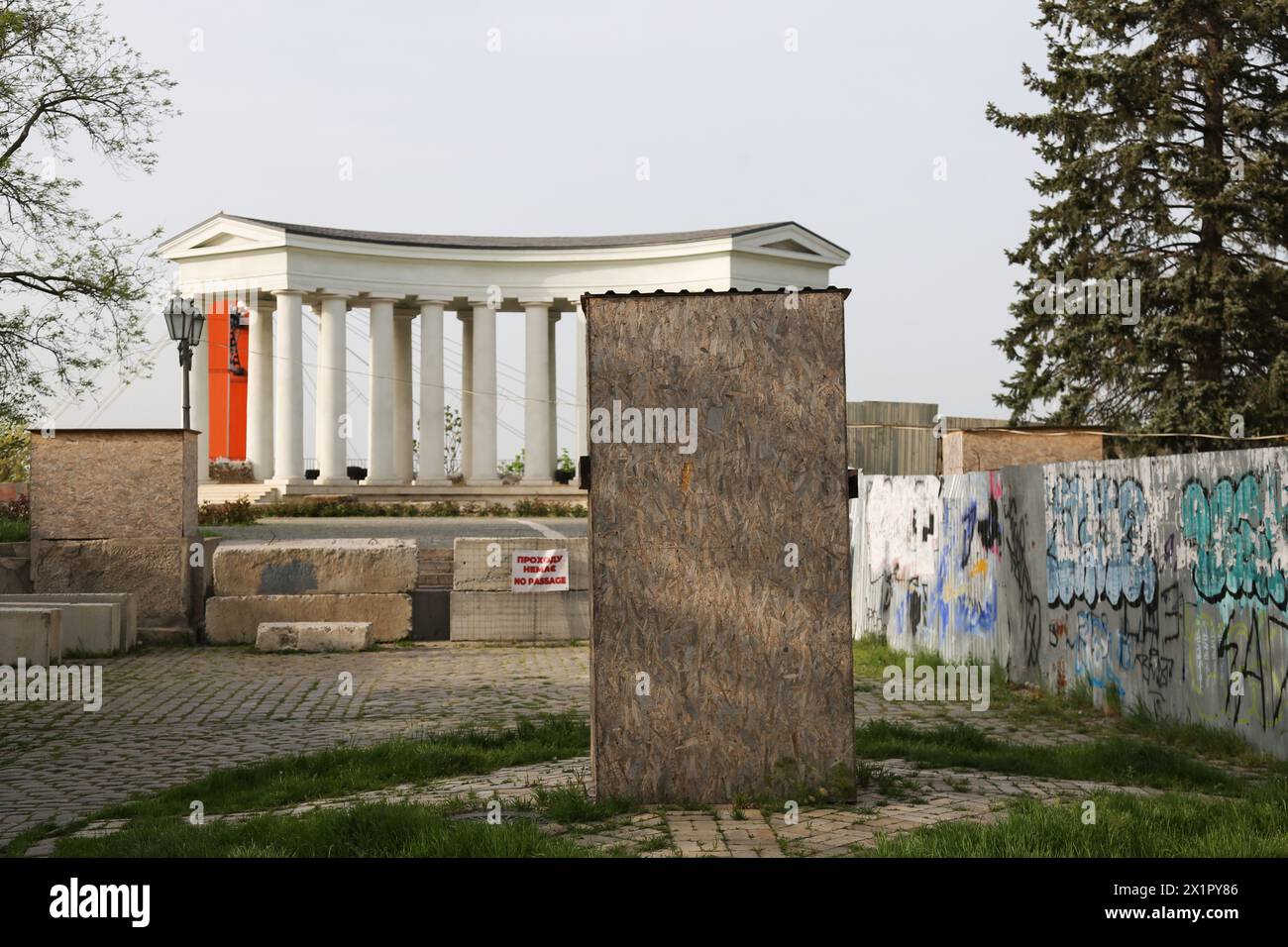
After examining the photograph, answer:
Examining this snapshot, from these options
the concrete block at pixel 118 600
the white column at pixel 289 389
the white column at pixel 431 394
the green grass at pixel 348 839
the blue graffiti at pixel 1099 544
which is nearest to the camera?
the green grass at pixel 348 839

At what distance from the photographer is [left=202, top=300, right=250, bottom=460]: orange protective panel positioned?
57938 mm

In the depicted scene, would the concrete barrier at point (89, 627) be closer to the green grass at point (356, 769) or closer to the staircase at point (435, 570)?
the staircase at point (435, 570)

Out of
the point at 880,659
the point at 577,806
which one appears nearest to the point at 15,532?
the point at 880,659

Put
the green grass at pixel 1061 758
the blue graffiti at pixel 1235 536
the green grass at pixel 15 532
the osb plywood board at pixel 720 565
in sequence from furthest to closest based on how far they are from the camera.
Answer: the green grass at pixel 15 532 < the blue graffiti at pixel 1235 536 < the green grass at pixel 1061 758 < the osb plywood board at pixel 720 565

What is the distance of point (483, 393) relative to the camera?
190ft

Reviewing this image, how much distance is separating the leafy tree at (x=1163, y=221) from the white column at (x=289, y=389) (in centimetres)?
3099

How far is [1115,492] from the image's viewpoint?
11.8m

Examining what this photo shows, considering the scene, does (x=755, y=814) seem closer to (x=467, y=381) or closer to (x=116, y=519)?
(x=116, y=519)

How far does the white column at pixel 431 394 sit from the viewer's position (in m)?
57.4

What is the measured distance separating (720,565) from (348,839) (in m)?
2.44

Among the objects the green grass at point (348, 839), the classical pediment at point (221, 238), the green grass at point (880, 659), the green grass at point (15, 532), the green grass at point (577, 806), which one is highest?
the classical pediment at point (221, 238)

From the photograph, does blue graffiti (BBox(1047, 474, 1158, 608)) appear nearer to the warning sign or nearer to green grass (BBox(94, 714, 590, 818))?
green grass (BBox(94, 714, 590, 818))

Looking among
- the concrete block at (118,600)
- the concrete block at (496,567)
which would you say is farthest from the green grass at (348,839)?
the concrete block at (496,567)
